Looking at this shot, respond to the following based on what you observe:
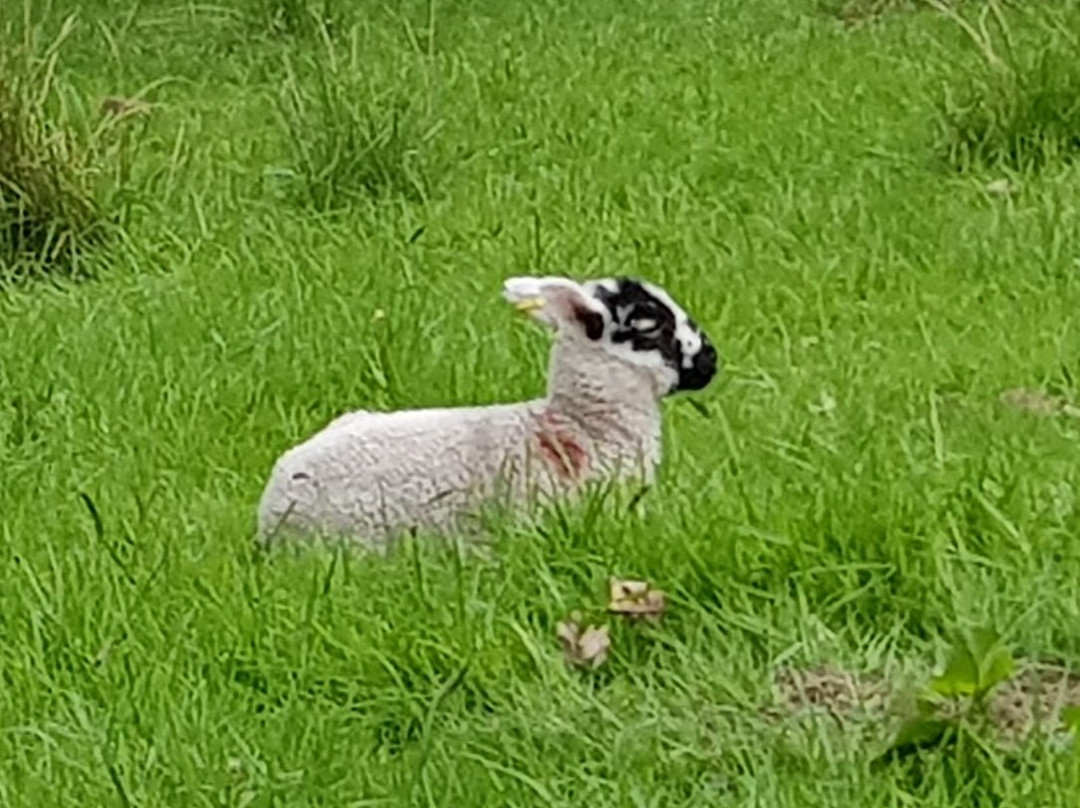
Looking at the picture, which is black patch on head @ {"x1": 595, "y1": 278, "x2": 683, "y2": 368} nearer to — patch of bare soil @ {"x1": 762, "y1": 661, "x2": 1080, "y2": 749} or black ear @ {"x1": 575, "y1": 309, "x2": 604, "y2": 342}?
black ear @ {"x1": 575, "y1": 309, "x2": 604, "y2": 342}

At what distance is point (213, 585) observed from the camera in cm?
400

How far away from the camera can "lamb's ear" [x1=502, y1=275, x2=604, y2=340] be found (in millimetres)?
4359

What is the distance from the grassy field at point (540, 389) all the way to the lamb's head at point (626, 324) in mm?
172

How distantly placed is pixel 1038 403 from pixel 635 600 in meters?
1.29

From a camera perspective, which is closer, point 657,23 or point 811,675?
point 811,675

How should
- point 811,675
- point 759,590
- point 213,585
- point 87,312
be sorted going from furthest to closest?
point 87,312
point 213,585
point 759,590
point 811,675

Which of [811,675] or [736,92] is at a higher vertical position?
[811,675]

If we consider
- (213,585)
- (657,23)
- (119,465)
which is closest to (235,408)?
(119,465)

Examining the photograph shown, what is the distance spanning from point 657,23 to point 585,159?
2.07 m

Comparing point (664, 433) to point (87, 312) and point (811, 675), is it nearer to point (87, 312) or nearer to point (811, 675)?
point (811, 675)

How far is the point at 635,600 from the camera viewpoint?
3738 millimetres

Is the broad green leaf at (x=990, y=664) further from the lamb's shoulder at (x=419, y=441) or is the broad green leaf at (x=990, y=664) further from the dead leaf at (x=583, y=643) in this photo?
the lamb's shoulder at (x=419, y=441)

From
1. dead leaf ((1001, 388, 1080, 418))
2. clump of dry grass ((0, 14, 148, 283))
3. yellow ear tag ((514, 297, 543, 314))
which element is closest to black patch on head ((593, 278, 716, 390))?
yellow ear tag ((514, 297, 543, 314))

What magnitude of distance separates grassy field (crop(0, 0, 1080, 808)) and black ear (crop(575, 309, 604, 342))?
293 mm
